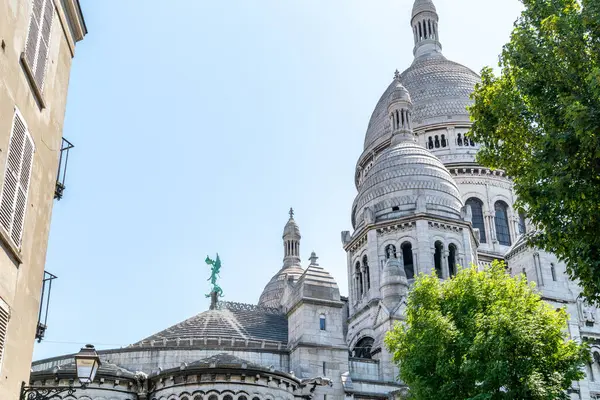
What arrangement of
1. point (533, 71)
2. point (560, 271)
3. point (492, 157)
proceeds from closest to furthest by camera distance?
point (533, 71)
point (492, 157)
point (560, 271)

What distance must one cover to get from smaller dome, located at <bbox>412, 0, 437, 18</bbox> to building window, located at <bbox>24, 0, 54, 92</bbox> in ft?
245

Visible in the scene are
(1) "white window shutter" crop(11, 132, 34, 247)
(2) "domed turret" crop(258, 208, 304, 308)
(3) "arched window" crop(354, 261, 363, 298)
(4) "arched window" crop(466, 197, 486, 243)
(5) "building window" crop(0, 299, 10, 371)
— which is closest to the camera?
(5) "building window" crop(0, 299, 10, 371)

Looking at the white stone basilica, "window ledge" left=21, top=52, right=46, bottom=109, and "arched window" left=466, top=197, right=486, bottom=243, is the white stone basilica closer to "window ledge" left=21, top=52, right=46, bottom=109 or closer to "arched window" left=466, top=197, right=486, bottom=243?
"arched window" left=466, top=197, right=486, bottom=243

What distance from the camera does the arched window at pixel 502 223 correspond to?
6156 cm

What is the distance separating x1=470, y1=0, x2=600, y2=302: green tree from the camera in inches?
688

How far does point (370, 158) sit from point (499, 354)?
45053mm

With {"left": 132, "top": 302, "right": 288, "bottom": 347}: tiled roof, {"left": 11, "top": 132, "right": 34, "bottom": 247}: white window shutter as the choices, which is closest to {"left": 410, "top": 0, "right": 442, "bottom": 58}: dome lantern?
{"left": 132, "top": 302, "right": 288, "bottom": 347}: tiled roof

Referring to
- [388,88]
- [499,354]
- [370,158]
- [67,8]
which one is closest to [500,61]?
[499,354]

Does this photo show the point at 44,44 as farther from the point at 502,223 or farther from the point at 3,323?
the point at 502,223

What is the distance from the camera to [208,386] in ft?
104

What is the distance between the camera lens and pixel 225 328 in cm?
4000

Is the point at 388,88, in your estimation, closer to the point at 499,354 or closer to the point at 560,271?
Result: the point at 560,271

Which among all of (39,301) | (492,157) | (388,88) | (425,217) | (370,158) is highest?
(388,88)

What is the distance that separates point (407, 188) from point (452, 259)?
595 centimetres
